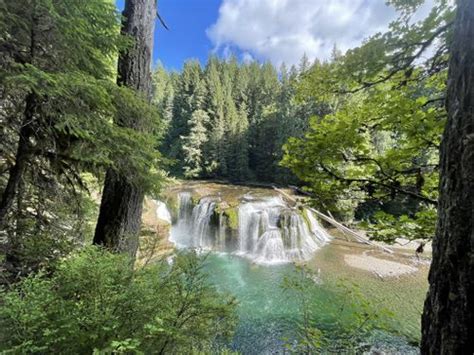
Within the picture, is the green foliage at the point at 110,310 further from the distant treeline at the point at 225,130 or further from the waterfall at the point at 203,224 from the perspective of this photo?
the distant treeline at the point at 225,130

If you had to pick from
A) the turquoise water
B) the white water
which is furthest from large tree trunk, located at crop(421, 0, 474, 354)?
the white water

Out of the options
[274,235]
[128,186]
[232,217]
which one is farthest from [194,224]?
[128,186]

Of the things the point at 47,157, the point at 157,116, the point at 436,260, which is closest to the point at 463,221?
the point at 436,260

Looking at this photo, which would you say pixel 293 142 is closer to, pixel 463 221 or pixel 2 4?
pixel 463 221

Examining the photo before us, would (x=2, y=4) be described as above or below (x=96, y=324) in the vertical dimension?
above

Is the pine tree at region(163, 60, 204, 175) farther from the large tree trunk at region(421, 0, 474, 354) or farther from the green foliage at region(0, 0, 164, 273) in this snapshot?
the large tree trunk at region(421, 0, 474, 354)

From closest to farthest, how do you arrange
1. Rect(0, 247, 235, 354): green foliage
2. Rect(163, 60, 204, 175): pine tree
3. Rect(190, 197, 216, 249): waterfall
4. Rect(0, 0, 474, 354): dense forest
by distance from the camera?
Rect(0, 0, 474, 354): dense forest
Rect(0, 247, 235, 354): green foliage
Rect(190, 197, 216, 249): waterfall
Rect(163, 60, 204, 175): pine tree

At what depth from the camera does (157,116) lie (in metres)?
2.80

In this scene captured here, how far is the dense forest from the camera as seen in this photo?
1248 millimetres

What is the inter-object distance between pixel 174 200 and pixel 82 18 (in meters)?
13.2

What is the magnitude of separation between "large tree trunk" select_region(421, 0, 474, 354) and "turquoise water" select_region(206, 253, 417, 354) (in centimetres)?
352

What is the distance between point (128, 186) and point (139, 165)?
0.49 metres

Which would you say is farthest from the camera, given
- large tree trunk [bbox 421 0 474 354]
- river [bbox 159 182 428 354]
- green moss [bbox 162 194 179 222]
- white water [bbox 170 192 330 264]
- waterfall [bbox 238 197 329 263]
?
green moss [bbox 162 194 179 222]

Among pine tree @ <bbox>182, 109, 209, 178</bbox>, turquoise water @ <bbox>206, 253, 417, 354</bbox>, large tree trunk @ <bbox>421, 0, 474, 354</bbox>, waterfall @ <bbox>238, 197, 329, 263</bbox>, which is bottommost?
turquoise water @ <bbox>206, 253, 417, 354</bbox>
